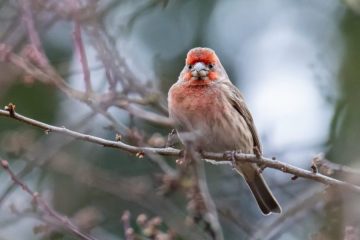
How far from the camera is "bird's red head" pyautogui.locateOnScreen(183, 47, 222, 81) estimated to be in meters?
7.43

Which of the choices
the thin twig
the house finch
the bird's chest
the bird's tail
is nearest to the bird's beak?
the house finch

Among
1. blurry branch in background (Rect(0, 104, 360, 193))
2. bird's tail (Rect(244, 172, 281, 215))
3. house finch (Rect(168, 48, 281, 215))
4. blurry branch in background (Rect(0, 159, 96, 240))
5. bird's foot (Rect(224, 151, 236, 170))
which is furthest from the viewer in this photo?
bird's tail (Rect(244, 172, 281, 215))

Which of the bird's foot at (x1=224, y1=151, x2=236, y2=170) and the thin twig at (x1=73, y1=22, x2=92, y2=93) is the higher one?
the thin twig at (x1=73, y1=22, x2=92, y2=93)

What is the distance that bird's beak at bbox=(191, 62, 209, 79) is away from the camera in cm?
741

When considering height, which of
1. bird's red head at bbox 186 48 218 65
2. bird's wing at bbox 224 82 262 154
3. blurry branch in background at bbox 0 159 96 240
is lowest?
blurry branch in background at bbox 0 159 96 240

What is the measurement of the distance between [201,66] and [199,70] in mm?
80

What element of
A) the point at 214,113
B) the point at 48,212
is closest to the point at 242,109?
the point at 214,113

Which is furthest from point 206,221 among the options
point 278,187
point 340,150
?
point 340,150

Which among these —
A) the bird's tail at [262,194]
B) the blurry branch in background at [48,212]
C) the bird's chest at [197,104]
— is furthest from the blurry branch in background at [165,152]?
the bird's tail at [262,194]

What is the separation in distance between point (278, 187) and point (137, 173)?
2612mm

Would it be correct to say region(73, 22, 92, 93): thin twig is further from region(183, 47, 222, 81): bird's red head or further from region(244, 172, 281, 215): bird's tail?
region(244, 172, 281, 215): bird's tail

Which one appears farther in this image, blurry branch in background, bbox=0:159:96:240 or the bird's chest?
the bird's chest

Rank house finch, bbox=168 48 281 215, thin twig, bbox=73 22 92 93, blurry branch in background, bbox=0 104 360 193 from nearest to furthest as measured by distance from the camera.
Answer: blurry branch in background, bbox=0 104 360 193 < thin twig, bbox=73 22 92 93 < house finch, bbox=168 48 281 215

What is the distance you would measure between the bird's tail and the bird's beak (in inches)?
35.6
